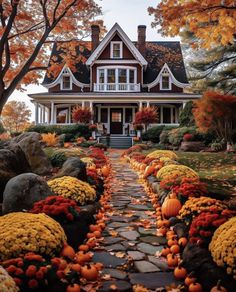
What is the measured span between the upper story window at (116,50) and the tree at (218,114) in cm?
1580

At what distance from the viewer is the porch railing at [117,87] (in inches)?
1143

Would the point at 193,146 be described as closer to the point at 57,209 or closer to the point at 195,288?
the point at 57,209

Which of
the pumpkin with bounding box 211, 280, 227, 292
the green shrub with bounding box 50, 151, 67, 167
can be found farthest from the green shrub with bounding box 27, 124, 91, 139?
the pumpkin with bounding box 211, 280, 227, 292

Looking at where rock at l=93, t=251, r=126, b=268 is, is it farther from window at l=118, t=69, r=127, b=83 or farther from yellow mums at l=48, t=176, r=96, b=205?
window at l=118, t=69, r=127, b=83

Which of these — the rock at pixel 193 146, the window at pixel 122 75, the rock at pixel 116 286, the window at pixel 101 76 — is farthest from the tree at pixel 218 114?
the window at pixel 101 76

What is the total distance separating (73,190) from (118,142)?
65.2 feet

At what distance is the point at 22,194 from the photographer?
4648mm

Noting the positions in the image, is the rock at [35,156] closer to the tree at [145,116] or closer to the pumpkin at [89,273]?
the pumpkin at [89,273]

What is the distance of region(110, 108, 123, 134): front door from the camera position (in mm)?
29969

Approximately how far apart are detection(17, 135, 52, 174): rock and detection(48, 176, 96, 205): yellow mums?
393 cm

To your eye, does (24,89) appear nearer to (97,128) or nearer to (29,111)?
(97,128)

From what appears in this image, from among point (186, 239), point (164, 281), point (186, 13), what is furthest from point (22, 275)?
point (186, 13)

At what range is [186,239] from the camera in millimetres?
4176

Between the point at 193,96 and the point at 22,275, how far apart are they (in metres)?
26.6
